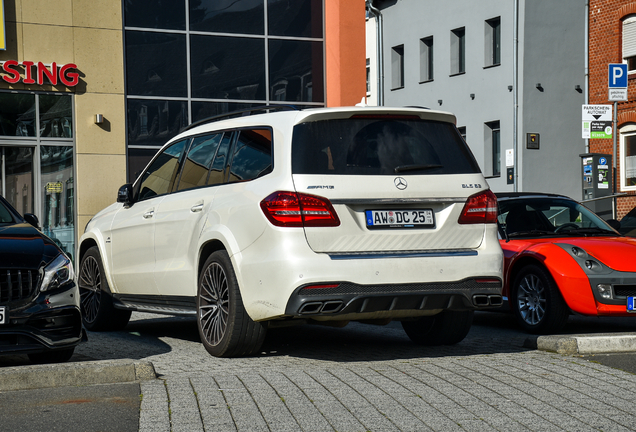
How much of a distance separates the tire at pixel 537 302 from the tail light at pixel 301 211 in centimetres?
324

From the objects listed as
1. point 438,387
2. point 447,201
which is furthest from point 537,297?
point 438,387

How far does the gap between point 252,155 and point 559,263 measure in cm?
340

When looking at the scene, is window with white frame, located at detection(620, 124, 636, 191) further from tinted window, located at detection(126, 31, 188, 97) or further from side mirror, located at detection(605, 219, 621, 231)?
side mirror, located at detection(605, 219, 621, 231)

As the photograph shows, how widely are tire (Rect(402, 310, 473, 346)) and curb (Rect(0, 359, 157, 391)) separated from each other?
2603mm

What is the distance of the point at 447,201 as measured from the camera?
20.8ft

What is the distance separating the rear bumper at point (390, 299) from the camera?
5898mm

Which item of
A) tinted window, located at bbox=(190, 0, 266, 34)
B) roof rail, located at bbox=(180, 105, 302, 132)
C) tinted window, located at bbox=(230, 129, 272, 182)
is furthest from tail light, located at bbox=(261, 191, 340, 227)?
tinted window, located at bbox=(190, 0, 266, 34)

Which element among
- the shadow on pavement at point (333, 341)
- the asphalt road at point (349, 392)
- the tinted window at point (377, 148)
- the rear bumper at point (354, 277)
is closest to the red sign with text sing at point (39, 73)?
the shadow on pavement at point (333, 341)

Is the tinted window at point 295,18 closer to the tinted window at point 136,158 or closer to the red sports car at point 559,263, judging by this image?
the tinted window at point 136,158

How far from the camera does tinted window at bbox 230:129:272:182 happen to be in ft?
21.0

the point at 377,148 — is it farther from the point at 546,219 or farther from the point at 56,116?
the point at 56,116

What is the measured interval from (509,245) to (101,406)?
17.3ft

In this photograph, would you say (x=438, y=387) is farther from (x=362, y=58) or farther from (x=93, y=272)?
(x=362, y=58)

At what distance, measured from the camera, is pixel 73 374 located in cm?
573
